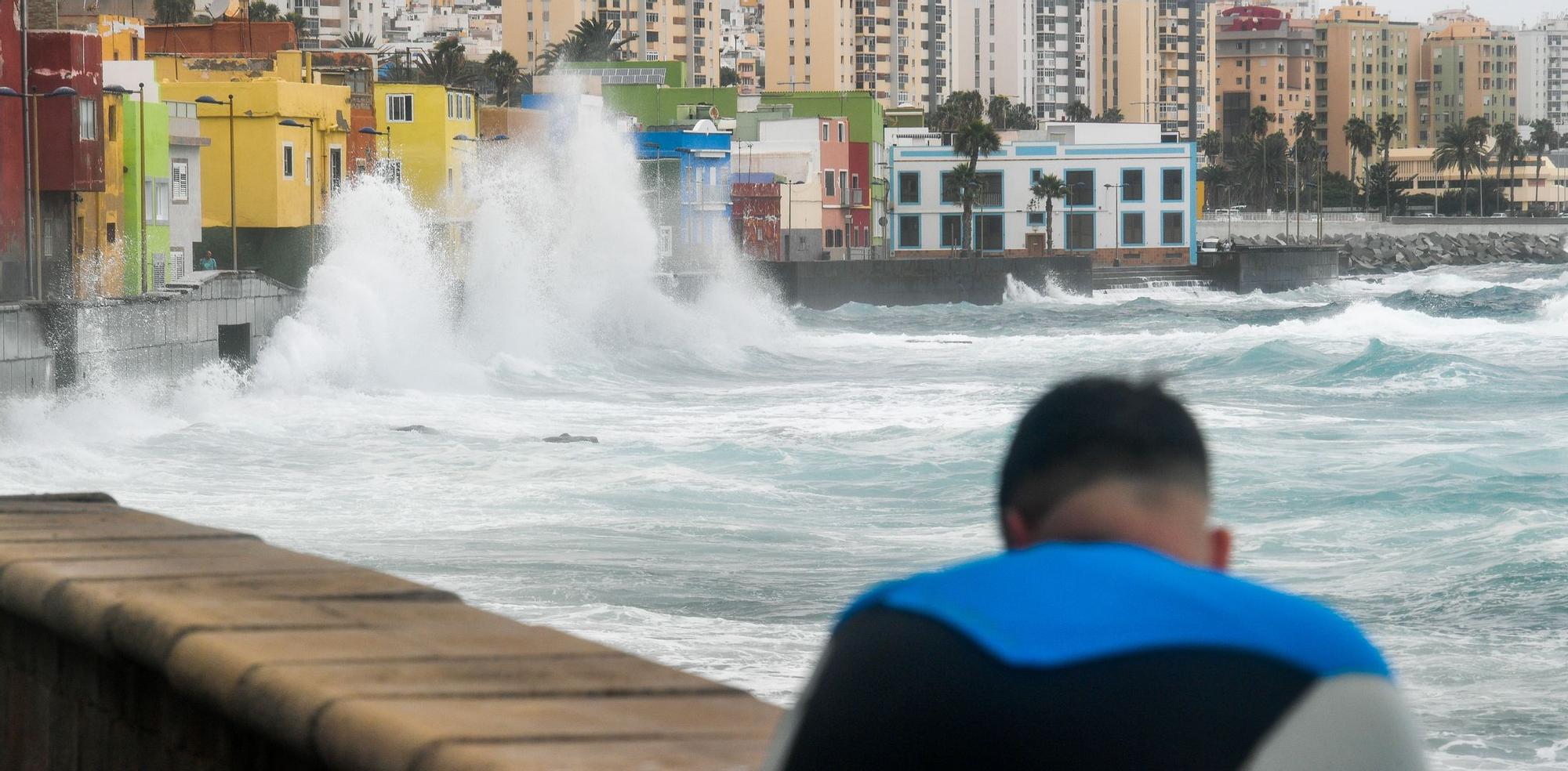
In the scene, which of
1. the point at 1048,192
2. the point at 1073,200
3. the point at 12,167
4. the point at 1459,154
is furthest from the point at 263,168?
the point at 1459,154

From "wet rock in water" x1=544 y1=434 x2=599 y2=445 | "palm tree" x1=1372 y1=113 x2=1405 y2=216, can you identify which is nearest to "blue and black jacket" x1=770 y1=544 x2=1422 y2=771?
"wet rock in water" x1=544 y1=434 x2=599 y2=445

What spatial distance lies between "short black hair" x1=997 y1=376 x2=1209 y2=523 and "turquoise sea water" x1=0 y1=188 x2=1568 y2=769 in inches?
7.8

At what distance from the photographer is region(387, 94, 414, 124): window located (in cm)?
4997

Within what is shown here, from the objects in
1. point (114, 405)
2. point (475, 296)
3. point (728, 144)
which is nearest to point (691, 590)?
point (114, 405)

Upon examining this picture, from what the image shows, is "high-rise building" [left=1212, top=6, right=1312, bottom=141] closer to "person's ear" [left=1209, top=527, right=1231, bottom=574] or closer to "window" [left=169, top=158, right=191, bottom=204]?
"window" [left=169, top=158, right=191, bottom=204]

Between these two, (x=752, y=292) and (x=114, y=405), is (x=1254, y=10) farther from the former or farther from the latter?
(x=114, y=405)

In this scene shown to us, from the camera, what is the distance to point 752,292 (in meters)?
60.7

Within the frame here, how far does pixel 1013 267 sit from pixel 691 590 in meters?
A: 62.9

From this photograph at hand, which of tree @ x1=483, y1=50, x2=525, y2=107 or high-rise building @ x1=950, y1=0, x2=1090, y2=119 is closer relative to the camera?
tree @ x1=483, y1=50, x2=525, y2=107

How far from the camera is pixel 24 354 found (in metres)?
24.5

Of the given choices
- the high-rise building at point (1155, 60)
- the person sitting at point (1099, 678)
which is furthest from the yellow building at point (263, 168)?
the high-rise building at point (1155, 60)

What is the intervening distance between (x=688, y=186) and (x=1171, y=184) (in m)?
28.0

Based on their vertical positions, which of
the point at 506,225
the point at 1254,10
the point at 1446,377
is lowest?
the point at 1446,377

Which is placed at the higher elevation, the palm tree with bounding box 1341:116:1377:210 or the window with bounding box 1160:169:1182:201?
the palm tree with bounding box 1341:116:1377:210
